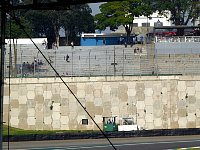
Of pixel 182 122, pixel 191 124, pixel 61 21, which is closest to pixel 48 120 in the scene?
pixel 182 122

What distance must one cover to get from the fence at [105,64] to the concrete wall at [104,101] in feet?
8.38

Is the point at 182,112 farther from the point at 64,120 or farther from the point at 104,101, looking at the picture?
the point at 64,120

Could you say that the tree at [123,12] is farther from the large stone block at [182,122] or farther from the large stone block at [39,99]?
the large stone block at [39,99]

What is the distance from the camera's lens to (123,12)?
82312 mm

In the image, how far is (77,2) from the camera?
13.3m

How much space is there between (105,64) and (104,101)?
777cm

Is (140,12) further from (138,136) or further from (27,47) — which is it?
(138,136)

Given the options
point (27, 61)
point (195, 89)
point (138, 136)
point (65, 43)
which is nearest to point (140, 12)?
point (65, 43)

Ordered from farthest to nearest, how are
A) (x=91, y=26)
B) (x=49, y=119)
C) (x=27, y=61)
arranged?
1. (x=91, y=26)
2. (x=27, y=61)
3. (x=49, y=119)

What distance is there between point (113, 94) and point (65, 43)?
1845 inches

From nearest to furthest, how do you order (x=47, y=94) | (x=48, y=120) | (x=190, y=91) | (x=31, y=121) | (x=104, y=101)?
1. (x=48, y=120)
2. (x=31, y=121)
3. (x=47, y=94)
4. (x=104, y=101)
5. (x=190, y=91)

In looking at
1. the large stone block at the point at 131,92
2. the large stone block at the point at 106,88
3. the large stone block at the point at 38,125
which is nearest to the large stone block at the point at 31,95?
the large stone block at the point at 38,125

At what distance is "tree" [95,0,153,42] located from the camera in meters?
82.2

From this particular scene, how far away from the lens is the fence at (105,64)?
49469 millimetres
